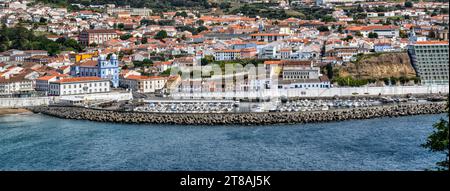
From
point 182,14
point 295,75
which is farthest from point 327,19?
point 295,75

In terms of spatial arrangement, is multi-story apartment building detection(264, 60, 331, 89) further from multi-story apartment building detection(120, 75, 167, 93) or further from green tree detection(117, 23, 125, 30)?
green tree detection(117, 23, 125, 30)

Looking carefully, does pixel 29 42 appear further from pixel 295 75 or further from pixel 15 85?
pixel 295 75

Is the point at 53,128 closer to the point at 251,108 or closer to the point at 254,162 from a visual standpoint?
the point at 251,108

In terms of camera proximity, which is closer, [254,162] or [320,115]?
[254,162]

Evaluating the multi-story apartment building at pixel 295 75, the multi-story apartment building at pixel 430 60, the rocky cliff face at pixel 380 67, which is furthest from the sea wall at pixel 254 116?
the rocky cliff face at pixel 380 67

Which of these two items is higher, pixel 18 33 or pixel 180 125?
pixel 18 33
